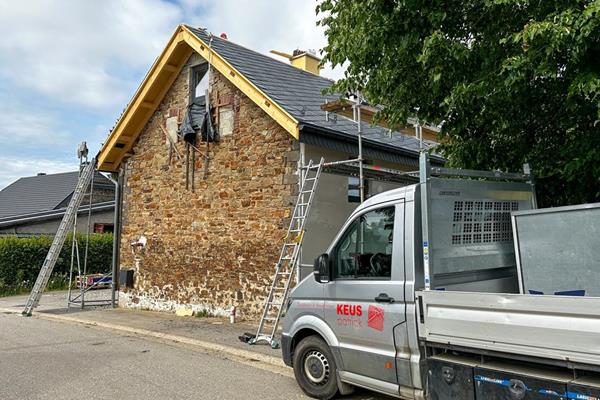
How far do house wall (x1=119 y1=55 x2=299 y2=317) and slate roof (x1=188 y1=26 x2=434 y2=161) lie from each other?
57 cm

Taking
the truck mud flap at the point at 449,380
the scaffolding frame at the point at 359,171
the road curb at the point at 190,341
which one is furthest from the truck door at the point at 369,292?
the scaffolding frame at the point at 359,171

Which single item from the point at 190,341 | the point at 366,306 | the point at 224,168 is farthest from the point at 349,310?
the point at 224,168

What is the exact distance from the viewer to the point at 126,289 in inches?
544

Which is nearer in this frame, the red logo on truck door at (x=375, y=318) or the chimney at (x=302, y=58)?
the red logo on truck door at (x=375, y=318)

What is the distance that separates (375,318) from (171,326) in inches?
265

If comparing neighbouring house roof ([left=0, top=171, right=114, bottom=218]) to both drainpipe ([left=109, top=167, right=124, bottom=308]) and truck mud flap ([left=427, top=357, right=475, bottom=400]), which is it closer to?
drainpipe ([left=109, top=167, right=124, bottom=308])

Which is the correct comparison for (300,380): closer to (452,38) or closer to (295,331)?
(295,331)

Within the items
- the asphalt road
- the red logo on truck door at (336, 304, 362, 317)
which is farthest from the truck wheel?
the red logo on truck door at (336, 304, 362, 317)

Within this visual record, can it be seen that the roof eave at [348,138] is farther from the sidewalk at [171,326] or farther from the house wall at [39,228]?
the house wall at [39,228]

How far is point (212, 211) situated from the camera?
1155cm

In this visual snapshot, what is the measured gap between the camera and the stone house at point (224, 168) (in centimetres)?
1001

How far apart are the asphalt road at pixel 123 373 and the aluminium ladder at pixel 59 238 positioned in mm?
4108

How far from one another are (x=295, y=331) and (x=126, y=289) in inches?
375

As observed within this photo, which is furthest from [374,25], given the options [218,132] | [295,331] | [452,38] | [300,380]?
[218,132]
